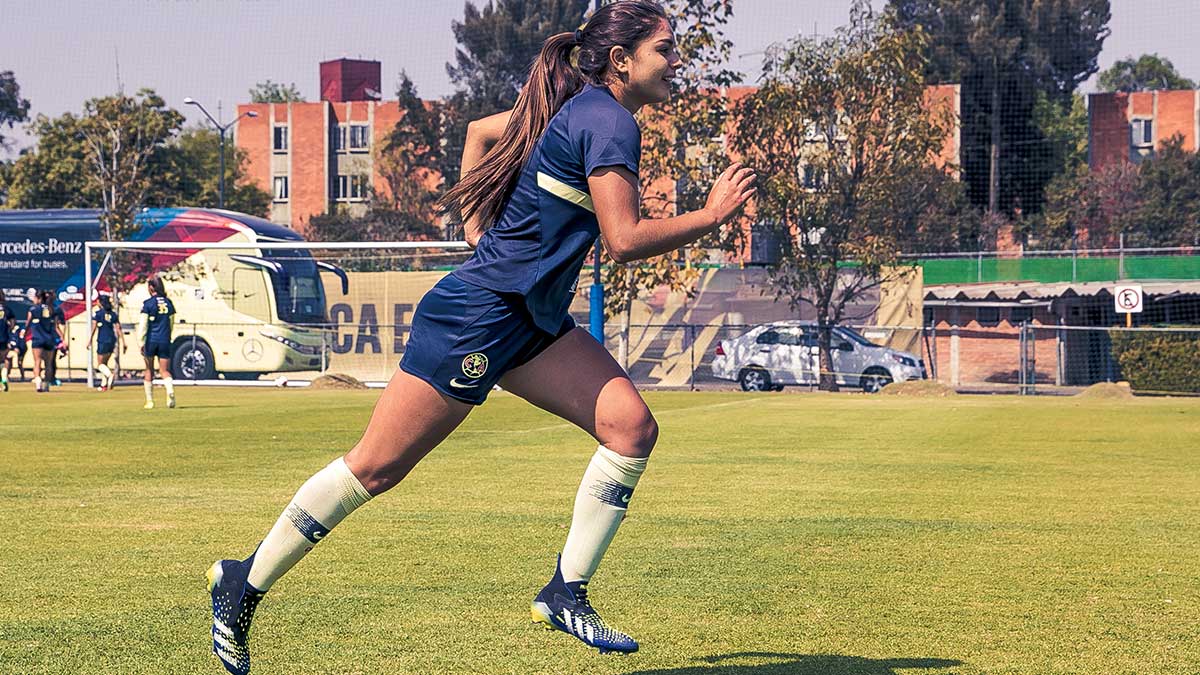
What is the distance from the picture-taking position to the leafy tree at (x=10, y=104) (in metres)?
72.3

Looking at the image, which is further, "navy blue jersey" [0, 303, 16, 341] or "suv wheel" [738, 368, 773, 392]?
"suv wheel" [738, 368, 773, 392]

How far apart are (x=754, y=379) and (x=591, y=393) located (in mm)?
29972

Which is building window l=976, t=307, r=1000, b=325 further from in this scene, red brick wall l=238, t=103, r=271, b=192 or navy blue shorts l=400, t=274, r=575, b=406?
red brick wall l=238, t=103, r=271, b=192

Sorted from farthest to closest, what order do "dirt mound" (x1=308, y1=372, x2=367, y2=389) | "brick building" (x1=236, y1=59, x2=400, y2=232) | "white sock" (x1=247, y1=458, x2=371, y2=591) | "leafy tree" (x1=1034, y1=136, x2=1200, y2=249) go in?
"brick building" (x1=236, y1=59, x2=400, y2=232) → "leafy tree" (x1=1034, y1=136, x2=1200, y2=249) → "dirt mound" (x1=308, y1=372, x2=367, y2=389) → "white sock" (x1=247, y1=458, x2=371, y2=591)

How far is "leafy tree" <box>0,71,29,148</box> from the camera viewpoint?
72312 millimetres

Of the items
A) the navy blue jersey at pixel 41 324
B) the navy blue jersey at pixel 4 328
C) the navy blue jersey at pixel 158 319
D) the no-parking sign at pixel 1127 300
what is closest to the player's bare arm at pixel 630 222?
the navy blue jersey at pixel 158 319

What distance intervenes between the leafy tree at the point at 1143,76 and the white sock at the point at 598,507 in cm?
11158

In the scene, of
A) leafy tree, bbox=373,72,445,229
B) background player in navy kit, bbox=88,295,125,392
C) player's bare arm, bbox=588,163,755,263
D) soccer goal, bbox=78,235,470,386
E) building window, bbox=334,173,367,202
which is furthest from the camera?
building window, bbox=334,173,367,202

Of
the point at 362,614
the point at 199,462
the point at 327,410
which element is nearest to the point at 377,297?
the point at 327,410

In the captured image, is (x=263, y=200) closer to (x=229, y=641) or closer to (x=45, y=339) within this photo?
(x=45, y=339)

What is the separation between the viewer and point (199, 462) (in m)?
13.0

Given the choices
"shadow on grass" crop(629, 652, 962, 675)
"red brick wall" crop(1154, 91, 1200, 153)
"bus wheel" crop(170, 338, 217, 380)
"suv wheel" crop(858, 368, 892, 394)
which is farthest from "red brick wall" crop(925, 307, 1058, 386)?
"red brick wall" crop(1154, 91, 1200, 153)

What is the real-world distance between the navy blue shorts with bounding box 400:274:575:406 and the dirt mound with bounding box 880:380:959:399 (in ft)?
86.3

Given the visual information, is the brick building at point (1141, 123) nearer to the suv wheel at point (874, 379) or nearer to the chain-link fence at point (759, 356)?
the chain-link fence at point (759, 356)
